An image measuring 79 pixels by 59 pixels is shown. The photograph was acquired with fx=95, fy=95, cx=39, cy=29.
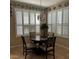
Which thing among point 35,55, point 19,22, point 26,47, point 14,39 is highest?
point 19,22

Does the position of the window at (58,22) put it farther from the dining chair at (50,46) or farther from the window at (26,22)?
the window at (26,22)

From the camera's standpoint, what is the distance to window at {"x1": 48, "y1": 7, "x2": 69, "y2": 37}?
271cm

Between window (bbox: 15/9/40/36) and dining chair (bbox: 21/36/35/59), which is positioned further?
dining chair (bbox: 21/36/35/59)

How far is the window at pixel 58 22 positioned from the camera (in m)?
2.71

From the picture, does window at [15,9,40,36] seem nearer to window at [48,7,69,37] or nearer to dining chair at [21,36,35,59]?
dining chair at [21,36,35,59]

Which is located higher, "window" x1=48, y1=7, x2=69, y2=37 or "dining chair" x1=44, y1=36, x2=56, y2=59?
"window" x1=48, y1=7, x2=69, y2=37

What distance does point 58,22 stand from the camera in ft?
8.98

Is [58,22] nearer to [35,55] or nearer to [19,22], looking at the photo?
[19,22]

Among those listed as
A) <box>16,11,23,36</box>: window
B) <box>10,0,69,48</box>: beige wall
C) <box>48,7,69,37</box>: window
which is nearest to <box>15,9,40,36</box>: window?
<box>16,11,23,36</box>: window

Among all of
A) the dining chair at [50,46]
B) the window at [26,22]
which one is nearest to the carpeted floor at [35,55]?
the dining chair at [50,46]

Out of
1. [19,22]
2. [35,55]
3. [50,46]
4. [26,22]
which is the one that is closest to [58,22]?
[50,46]
